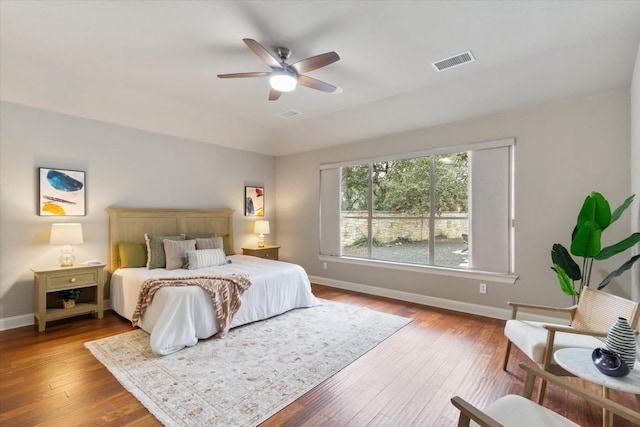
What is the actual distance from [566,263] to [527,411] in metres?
2.20

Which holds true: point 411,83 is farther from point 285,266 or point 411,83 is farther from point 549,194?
point 285,266

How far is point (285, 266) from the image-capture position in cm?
432

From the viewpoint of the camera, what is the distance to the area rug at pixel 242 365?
2.10m

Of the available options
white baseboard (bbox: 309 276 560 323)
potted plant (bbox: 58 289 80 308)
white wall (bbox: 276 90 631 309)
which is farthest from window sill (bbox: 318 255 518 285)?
potted plant (bbox: 58 289 80 308)

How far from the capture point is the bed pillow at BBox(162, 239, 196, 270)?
411 cm

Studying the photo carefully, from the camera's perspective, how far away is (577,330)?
2006mm

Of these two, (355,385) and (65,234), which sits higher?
(65,234)

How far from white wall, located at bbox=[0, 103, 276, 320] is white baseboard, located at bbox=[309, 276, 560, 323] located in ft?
8.33

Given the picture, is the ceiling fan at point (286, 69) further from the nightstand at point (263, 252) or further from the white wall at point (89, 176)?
the nightstand at point (263, 252)

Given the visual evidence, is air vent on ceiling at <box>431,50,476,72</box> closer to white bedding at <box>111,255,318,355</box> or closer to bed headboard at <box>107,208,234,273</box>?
white bedding at <box>111,255,318,355</box>

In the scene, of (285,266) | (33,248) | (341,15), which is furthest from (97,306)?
(341,15)

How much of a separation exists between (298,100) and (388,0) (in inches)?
87.9

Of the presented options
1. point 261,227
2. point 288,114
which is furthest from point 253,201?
point 288,114

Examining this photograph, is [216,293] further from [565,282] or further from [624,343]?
[565,282]
